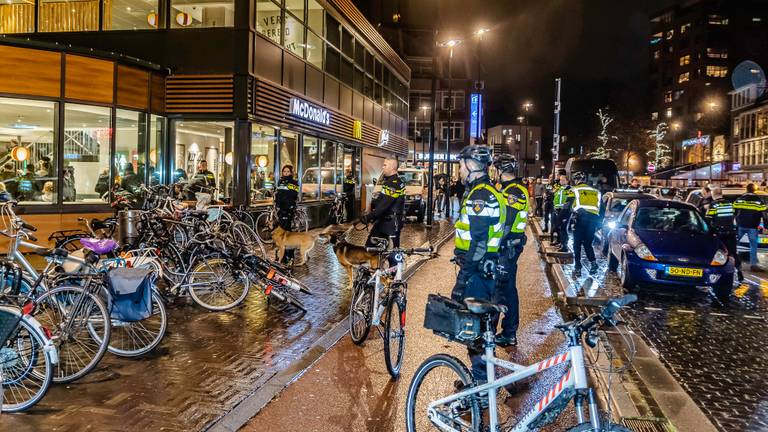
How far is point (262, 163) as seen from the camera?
16.1m

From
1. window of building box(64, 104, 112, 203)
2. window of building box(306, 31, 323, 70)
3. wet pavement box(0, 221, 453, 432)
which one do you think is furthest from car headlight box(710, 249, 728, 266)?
window of building box(306, 31, 323, 70)

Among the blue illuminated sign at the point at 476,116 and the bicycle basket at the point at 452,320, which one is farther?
the blue illuminated sign at the point at 476,116

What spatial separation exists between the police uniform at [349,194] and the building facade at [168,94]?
12.0ft

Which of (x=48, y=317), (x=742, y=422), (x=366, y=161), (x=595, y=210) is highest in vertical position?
(x=366, y=161)

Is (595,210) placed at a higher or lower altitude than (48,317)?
higher

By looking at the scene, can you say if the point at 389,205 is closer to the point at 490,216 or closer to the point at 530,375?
the point at 490,216

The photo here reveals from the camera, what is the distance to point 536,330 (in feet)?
24.6

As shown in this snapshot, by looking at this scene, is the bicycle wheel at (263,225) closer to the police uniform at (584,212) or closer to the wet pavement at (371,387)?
the police uniform at (584,212)

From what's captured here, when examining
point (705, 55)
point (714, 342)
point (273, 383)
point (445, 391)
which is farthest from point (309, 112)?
point (705, 55)

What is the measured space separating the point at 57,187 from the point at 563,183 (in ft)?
41.2

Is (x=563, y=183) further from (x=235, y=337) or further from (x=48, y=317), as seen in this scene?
(x=48, y=317)

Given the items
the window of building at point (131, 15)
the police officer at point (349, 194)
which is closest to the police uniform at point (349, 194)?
the police officer at point (349, 194)

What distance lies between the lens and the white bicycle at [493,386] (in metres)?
2.98

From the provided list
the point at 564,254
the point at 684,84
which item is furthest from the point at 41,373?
the point at 684,84
